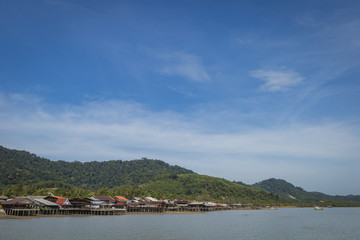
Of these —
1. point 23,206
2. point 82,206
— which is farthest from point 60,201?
point 23,206

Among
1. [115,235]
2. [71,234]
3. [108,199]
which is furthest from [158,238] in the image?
[108,199]

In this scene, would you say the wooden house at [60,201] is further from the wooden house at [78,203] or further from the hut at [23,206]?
the hut at [23,206]

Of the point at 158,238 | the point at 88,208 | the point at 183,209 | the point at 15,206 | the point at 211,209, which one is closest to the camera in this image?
the point at 158,238

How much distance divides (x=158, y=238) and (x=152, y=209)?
81063 mm

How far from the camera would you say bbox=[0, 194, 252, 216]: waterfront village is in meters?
87.8

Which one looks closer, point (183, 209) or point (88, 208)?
point (88, 208)

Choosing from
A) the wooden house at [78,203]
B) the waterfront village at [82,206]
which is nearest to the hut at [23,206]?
the waterfront village at [82,206]

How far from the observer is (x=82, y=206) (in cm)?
10644

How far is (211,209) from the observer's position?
164m

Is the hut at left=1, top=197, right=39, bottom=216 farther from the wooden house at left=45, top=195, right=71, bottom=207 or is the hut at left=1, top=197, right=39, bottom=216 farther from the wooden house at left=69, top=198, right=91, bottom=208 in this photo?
the wooden house at left=69, top=198, right=91, bottom=208

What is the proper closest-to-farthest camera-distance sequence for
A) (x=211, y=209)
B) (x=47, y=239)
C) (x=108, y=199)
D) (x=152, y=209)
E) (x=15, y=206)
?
(x=47, y=239), (x=15, y=206), (x=108, y=199), (x=152, y=209), (x=211, y=209)

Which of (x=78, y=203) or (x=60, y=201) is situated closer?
(x=60, y=201)

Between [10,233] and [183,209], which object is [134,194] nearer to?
[183,209]

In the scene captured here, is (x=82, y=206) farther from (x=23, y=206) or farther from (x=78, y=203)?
(x=23, y=206)
